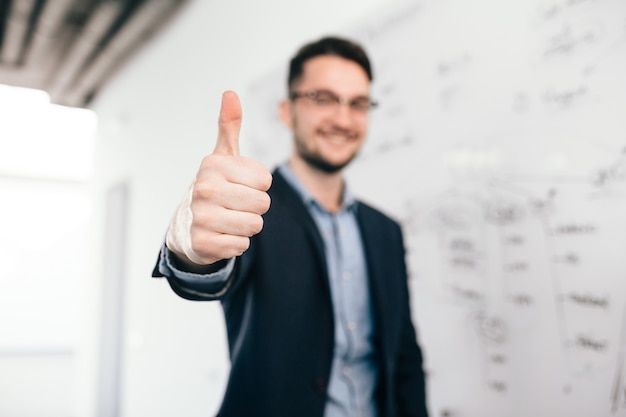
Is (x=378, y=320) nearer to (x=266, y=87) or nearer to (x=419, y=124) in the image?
(x=419, y=124)

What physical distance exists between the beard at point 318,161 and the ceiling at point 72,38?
211cm

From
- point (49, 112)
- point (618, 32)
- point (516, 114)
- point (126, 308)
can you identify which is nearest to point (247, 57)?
point (516, 114)

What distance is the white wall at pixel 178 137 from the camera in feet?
6.59

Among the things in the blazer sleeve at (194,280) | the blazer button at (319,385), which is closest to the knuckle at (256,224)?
the blazer sleeve at (194,280)

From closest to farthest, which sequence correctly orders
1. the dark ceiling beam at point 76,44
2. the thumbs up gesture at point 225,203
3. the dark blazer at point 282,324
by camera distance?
1. the thumbs up gesture at point 225,203
2. the dark blazer at point 282,324
3. the dark ceiling beam at point 76,44

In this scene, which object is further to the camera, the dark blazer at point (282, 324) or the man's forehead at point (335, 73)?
the man's forehead at point (335, 73)

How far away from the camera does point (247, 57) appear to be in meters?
2.14

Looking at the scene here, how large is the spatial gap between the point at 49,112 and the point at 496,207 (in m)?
4.26

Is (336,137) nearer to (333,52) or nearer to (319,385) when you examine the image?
(333,52)

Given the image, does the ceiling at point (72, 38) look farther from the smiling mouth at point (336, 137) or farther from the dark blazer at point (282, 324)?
the dark blazer at point (282, 324)

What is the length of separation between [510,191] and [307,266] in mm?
617

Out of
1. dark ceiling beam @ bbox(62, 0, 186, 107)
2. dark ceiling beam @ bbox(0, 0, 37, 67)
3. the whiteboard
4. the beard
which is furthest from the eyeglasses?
dark ceiling beam @ bbox(0, 0, 37, 67)

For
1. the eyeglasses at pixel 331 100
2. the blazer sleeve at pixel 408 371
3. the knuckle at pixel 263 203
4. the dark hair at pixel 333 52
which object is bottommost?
the blazer sleeve at pixel 408 371

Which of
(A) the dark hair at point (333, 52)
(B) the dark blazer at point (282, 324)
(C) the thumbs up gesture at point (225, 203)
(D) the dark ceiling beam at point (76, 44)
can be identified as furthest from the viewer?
(D) the dark ceiling beam at point (76, 44)
